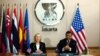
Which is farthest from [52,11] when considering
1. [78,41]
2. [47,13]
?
[78,41]

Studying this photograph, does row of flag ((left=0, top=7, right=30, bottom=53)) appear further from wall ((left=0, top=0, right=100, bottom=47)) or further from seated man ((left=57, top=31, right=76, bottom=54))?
seated man ((left=57, top=31, right=76, bottom=54))

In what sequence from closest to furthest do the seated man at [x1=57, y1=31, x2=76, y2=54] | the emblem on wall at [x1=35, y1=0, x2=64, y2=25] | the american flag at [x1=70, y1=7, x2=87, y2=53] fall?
the seated man at [x1=57, y1=31, x2=76, y2=54], the american flag at [x1=70, y1=7, x2=87, y2=53], the emblem on wall at [x1=35, y1=0, x2=64, y2=25]

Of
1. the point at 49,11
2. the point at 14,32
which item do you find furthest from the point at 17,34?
the point at 49,11

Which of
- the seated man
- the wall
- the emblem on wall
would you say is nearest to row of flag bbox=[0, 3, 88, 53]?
the wall

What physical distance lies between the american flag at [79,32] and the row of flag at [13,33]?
1264mm

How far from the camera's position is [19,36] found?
6.68 m

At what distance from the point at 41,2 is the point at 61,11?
600 millimetres

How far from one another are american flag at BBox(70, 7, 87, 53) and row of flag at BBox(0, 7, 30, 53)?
1.26 metres

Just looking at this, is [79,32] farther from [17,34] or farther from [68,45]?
[17,34]

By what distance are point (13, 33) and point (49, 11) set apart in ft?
3.78

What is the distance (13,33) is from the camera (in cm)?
668

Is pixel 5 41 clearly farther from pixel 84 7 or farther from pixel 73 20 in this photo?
pixel 84 7

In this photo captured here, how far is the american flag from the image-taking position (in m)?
6.77

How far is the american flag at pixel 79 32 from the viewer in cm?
677
